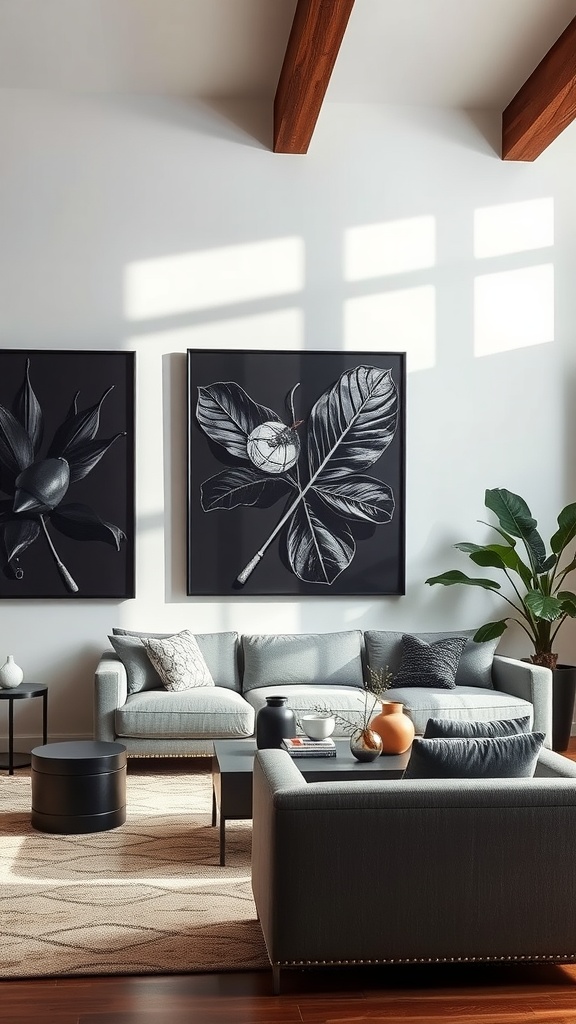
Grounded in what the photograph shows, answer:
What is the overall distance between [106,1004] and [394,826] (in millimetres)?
911

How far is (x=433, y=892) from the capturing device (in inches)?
109

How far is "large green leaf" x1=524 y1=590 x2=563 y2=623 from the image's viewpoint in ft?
Result: 19.2

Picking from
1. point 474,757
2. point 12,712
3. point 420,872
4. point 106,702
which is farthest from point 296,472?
point 420,872

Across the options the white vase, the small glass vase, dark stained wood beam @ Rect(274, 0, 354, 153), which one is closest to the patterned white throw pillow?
the white vase

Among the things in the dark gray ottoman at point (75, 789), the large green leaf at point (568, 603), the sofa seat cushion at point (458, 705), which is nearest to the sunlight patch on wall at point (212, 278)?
the large green leaf at point (568, 603)

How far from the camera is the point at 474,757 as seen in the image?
293 centimetres

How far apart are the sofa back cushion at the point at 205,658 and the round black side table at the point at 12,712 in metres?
0.49

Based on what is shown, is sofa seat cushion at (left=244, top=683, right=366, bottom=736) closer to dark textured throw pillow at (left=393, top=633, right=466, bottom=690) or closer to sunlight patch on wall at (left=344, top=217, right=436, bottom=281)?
dark textured throw pillow at (left=393, top=633, right=466, bottom=690)

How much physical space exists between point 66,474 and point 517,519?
2739 millimetres

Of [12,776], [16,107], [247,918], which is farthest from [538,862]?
[16,107]

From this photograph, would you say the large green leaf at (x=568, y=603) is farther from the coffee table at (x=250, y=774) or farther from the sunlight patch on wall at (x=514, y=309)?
the coffee table at (x=250, y=774)

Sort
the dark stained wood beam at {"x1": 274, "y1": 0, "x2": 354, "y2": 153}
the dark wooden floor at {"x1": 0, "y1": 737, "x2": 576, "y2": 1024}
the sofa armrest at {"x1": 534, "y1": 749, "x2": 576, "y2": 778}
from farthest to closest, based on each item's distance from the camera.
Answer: the dark stained wood beam at {"x1": 274, "y1": 0, "x2": 354, "y2": 153} → the sofa armrest at {"x1": 534, "y1": 749, "x2": 576, "y2": 778} → the dark wooden floor at {"x1": 0, "y1": 737, "x2": 576, "y2": 1024}

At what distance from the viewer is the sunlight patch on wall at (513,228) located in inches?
259

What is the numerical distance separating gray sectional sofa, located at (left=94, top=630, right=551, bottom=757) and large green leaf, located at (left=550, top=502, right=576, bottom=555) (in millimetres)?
725
